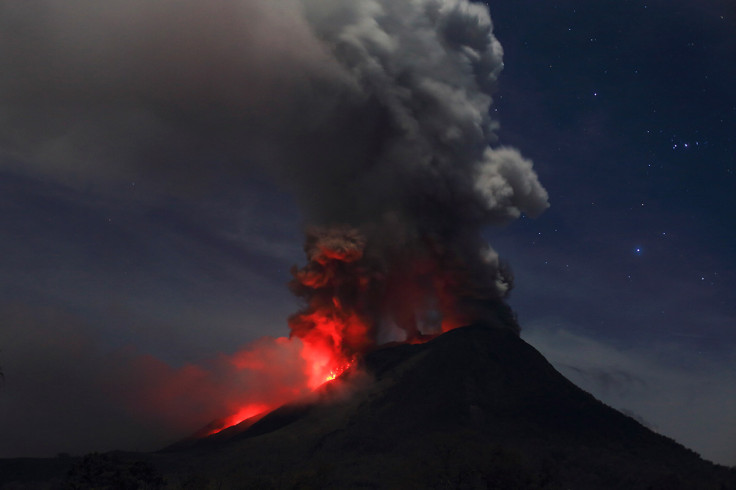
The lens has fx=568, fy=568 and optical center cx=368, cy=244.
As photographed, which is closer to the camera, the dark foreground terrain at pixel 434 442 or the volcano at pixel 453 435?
the dark foreground terrain at pixel 434 442

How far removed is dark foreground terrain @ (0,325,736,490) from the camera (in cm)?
7900

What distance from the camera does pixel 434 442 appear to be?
3780 inches

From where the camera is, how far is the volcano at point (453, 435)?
8231 centimetres

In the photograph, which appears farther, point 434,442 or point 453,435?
point 453,435

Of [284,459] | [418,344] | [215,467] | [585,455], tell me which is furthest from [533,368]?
[215,467]

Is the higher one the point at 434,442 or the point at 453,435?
the point at 453,435

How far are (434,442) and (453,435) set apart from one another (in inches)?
168

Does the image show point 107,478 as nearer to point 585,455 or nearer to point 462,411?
point 462,411

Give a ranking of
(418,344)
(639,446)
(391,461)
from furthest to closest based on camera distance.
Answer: (418,344) → (639,446) → (391,461)

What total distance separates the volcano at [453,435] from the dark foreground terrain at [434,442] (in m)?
0.27

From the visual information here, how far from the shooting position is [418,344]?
138750 millimetres

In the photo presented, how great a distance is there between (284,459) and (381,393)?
28.6 m

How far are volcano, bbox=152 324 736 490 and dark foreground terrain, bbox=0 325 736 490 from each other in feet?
0.90

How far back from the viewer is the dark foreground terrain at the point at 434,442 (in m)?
79.0
